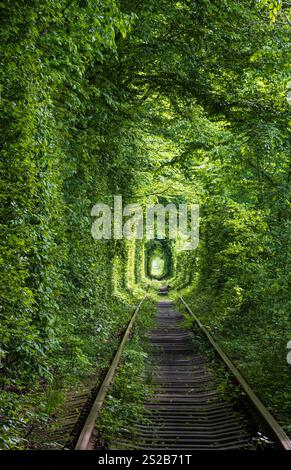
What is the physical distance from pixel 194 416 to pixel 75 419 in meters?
1.65

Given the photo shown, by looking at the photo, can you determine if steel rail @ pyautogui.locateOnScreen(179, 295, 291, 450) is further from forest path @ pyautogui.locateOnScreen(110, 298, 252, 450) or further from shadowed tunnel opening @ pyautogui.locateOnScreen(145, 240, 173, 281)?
shadowed tunnel opening @ pyautogui.locateOnScreen(145, 240, 173, 281)

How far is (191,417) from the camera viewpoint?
6.71 metres

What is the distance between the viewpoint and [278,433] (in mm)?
5395

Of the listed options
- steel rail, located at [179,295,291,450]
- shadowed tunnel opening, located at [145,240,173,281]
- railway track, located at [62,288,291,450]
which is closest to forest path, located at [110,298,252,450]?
railway track, located at [62,288,291,450]

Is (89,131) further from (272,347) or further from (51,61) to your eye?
(272,347)

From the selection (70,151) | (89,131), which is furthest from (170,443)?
(89,131)

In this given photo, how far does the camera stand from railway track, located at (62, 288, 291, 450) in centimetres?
557

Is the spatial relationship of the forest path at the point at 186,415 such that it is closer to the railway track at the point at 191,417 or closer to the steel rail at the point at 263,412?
the railway track at the point at 191,417

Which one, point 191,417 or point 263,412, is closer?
point 263,412

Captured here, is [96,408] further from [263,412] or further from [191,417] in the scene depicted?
[263,412]

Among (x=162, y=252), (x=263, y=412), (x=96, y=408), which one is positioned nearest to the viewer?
(x=263, y=412)

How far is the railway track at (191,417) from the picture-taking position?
5574 mm

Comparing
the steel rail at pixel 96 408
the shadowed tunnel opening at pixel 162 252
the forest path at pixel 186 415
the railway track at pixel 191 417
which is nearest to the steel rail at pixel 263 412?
the railway track at pixel 191 417

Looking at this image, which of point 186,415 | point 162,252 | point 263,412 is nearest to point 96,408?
point 186,415
